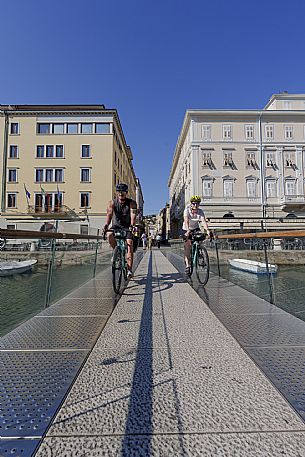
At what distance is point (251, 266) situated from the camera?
4379mm

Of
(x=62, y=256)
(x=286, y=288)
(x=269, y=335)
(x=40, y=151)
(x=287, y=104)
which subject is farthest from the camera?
(x=287, y=104)

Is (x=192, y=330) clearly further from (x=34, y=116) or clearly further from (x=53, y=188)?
(x=34, y=116)

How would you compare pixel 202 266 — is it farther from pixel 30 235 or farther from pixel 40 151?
pixel 40 151

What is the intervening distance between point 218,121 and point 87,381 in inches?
1496

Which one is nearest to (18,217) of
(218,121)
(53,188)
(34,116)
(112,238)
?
(53,188)

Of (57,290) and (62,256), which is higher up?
(62,256)

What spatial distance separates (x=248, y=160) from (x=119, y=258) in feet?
115

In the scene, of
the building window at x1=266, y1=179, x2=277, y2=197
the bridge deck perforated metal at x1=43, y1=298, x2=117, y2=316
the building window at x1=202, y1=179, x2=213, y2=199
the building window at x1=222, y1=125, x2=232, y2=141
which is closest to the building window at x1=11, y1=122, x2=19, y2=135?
the building window at x1=202, y1=179, x2=213, y2=199

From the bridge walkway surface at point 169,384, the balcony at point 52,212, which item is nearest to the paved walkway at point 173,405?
the bridge walkway surface at point 169,384

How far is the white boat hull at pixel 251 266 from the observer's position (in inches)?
151

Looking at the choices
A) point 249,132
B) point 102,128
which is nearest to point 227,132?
point 249,132

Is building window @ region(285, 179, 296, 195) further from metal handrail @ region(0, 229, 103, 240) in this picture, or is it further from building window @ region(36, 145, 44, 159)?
metal handrail @ region(0, 229, 103, 240)

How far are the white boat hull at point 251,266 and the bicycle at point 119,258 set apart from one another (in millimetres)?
2077

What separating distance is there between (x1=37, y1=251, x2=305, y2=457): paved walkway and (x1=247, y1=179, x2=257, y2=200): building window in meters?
34.7
